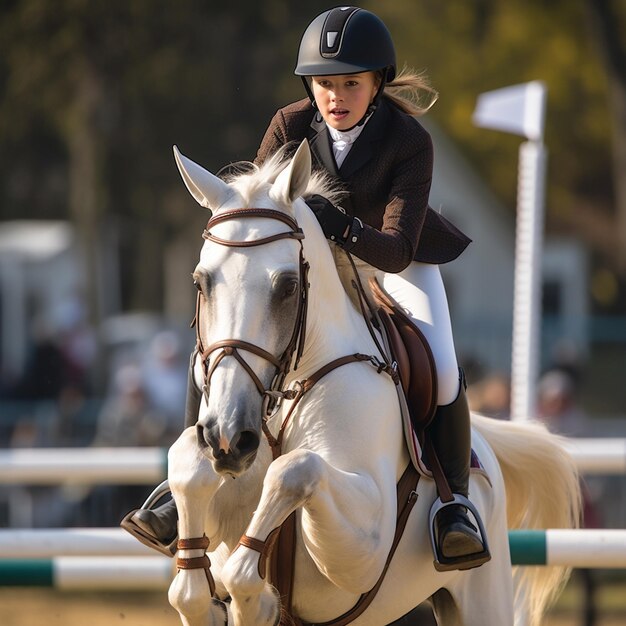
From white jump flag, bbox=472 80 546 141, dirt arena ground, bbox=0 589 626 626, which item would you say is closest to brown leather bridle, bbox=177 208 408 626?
white jump flag, bbox=472 80 546 141

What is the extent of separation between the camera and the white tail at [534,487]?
544 cm

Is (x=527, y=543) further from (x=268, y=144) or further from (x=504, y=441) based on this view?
(x=268, y=144)

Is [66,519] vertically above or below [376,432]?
below

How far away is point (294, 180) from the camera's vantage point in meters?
3.85

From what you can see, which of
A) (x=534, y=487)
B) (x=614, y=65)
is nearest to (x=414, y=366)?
(x=534, y=487)

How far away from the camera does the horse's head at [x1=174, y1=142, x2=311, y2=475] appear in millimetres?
3480

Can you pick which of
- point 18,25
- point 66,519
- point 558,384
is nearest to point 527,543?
point 558,384

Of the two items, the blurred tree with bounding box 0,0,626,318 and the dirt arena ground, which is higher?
the blurred tree with bounding box 0,0,626,318

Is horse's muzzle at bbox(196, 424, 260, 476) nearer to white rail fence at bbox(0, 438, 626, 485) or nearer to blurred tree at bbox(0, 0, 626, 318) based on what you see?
white rail fence at bbox(0, 438, 626, 485)

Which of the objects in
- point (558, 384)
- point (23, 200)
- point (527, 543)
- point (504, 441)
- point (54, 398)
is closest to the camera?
point (527, 543)

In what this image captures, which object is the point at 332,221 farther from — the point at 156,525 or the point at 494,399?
the point at 494,399

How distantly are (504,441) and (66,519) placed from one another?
6.90 m

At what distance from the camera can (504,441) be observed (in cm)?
542

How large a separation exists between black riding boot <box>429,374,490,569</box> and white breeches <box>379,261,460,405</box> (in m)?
0.06
